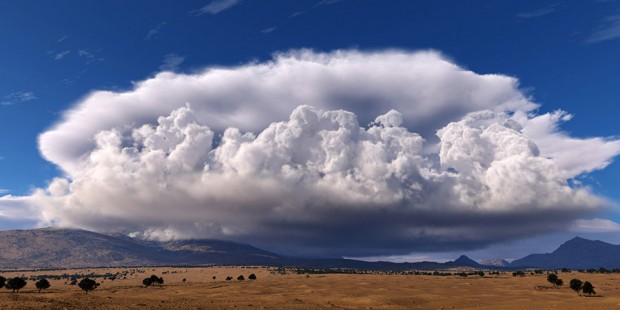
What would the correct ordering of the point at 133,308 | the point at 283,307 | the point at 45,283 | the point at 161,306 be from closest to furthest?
the point at 133,308 < the point at 161,306 < the point at 283,307 < the point at 45,283

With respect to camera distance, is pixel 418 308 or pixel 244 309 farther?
pixel 418 308

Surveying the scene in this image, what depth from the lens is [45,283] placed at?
133 meters

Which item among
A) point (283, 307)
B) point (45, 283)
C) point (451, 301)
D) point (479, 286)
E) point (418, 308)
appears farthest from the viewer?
point (479, 286)

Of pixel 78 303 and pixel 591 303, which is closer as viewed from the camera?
pixel 78 303

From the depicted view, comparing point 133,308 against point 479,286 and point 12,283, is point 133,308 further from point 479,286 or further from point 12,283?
point 479,286

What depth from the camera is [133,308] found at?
74.2m

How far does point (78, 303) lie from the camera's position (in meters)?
74.9

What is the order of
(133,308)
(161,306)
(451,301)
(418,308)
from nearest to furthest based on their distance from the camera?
(133,308)
(161,306)
(418,308)
(451,301)

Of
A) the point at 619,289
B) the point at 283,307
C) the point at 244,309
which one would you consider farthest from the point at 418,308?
the point at 619,289

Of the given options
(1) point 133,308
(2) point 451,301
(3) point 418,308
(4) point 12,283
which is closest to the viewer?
(1) point 133,308

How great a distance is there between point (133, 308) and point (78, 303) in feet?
31.6

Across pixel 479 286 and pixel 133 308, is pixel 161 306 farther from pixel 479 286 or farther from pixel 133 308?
pixel 479 286

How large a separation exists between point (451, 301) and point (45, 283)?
117136 mm

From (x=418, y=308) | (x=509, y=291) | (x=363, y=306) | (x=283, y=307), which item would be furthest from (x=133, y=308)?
(x=509, y=291)
